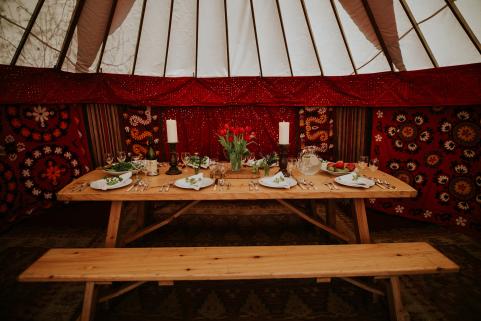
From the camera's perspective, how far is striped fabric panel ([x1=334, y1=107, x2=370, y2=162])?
3309 mm

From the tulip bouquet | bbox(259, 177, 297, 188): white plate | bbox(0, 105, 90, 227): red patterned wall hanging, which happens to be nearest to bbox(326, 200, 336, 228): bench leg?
bbox(259, 177, 297, 188): white plate

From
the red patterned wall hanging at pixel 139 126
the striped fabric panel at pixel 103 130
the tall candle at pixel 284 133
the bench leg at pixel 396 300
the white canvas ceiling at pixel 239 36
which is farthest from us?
the red patterned wall hanging at pixel 139 126

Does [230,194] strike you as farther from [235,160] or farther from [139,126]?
[139,126]

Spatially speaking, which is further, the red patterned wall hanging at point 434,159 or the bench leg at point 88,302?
the red patterned wall hanging at point 434,159

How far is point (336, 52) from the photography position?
3059 millimetres

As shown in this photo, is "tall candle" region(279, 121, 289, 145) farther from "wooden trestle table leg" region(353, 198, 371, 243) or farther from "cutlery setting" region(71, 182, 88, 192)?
"cutlery setting" region(71, 182, 88, 192)

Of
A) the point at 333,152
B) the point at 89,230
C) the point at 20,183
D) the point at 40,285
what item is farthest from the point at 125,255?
the point at 333,152

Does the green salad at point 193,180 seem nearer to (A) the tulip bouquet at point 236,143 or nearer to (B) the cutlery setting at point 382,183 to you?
(A) the tulip bouquet at point 236,143

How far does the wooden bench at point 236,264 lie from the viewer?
1.34 m

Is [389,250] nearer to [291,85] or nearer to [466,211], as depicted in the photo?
[466,211]

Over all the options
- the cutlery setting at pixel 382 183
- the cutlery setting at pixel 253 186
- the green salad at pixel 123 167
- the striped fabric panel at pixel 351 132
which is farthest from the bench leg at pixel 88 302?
the striped fabric panel at pixel 351 132

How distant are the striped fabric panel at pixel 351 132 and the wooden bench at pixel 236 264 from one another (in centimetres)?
194

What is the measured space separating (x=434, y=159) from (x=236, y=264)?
2.66 meters

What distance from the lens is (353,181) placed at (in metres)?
1.79
